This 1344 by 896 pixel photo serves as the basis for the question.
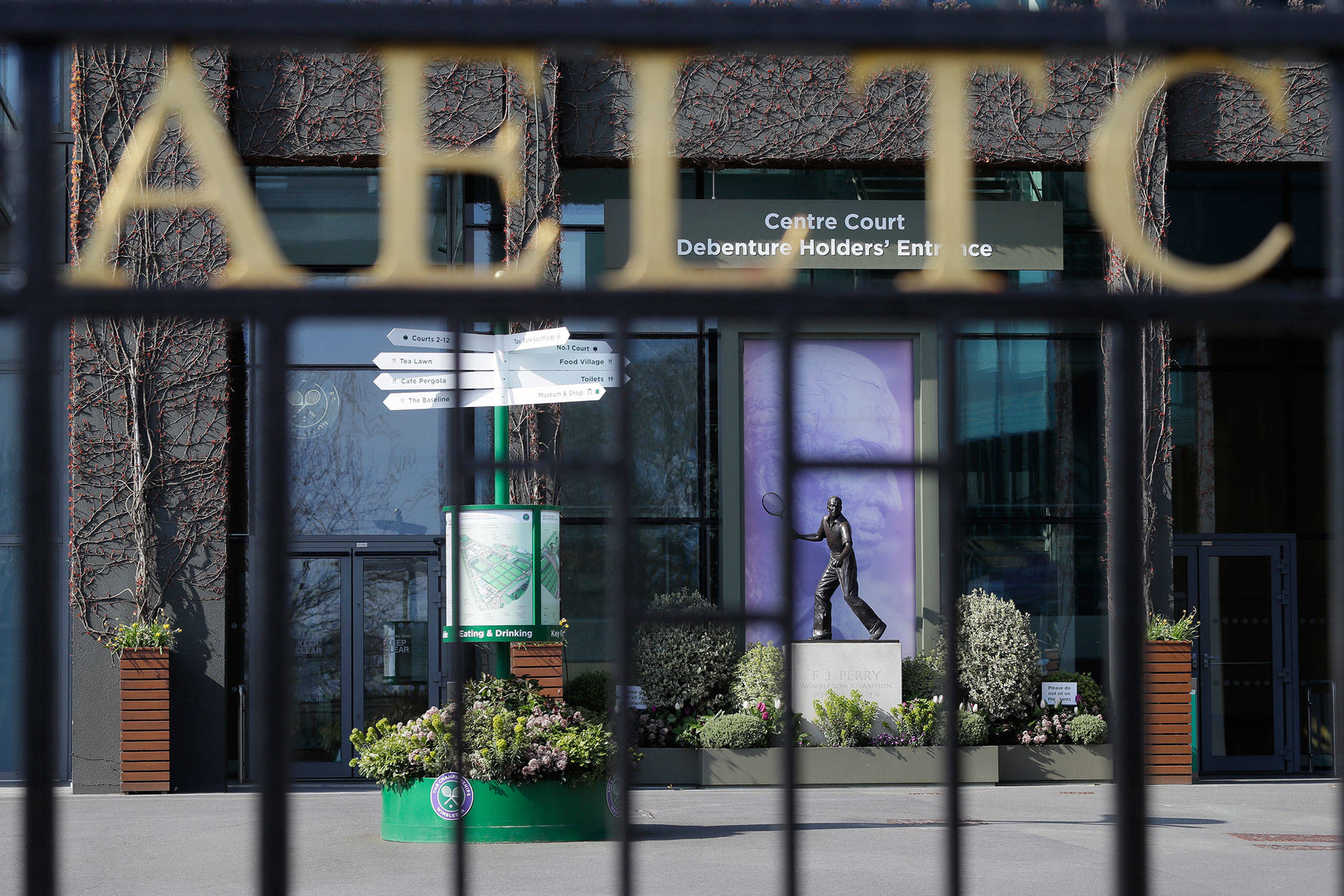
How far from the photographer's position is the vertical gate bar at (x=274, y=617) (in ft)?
8.68

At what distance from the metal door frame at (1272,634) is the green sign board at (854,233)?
155 inches

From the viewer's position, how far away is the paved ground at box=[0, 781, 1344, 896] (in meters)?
7.88

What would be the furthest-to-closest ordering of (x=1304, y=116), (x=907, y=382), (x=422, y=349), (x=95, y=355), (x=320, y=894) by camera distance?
(x=907, y=382)
(x=1304, y=116)
(x=95, y=355)
(x=422, y=349)
(x=320, y=894)

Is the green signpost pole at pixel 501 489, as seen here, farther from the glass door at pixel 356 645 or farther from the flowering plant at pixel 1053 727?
the flowering plant at pixel 1053 727

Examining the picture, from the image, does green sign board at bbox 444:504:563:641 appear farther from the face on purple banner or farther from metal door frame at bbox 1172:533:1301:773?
metal door frame at bbox 1172:533:1301:773

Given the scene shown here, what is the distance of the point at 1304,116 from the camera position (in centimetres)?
1489

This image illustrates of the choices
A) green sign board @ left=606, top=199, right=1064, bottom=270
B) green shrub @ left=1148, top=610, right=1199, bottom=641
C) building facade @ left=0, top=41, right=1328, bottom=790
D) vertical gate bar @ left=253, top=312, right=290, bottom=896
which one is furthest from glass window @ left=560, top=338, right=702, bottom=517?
vertical gate bar @ left=253, top=312, right=290, bottom=896

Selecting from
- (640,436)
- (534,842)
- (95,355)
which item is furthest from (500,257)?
(534,842)

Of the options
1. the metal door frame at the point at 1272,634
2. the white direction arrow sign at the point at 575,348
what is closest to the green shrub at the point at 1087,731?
the metal door frame at the point at 1272,634

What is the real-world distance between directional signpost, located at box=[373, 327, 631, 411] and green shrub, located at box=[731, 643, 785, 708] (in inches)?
239

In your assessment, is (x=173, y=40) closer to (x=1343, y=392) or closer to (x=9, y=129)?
(x=1343, y=392)

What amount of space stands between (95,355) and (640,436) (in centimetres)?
590

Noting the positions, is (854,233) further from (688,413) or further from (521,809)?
(521,809)

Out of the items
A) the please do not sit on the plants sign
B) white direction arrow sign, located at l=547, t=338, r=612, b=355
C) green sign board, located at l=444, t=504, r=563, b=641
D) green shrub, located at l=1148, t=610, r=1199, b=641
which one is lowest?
the please do not sit on the plants sign
